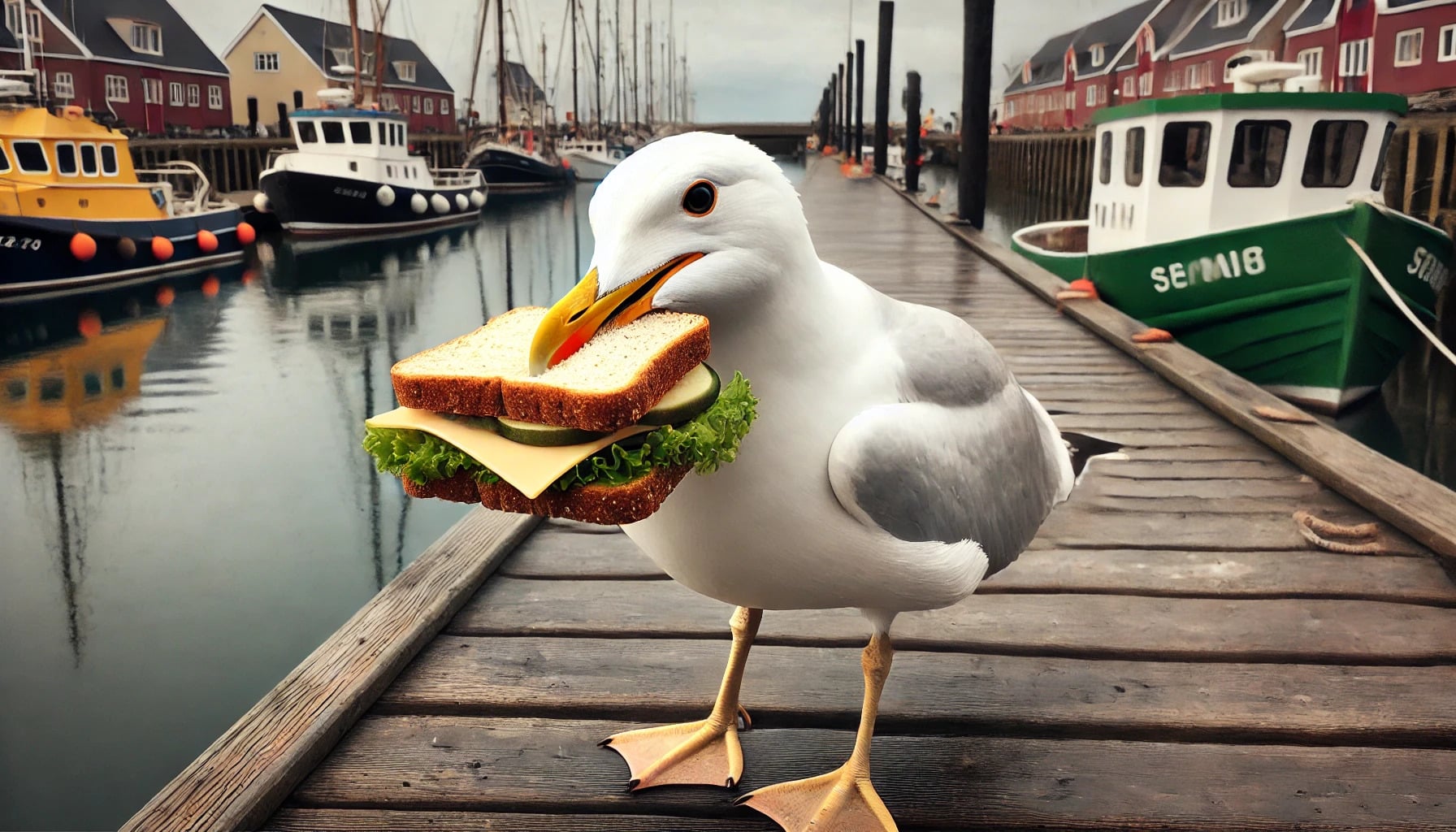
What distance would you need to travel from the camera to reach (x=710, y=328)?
1343 mm

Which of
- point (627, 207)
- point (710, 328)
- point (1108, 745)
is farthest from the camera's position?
point (1108, 745)

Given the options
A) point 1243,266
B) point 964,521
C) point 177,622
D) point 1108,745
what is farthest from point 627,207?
point 1243,266

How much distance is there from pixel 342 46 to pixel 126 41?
1198 centimetres

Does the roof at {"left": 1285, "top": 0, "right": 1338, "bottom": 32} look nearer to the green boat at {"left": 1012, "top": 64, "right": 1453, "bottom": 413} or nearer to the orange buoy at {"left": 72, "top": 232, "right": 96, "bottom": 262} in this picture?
the green boat at {"left": 1012, "top": 64, "right": 1453, "bottom": 413}

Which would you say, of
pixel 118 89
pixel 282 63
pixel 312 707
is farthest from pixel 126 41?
pixel 312 707

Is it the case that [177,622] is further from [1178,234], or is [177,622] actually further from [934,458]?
[1178,234]

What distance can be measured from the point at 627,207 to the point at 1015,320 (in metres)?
5.07

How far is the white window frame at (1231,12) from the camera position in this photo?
29025mm

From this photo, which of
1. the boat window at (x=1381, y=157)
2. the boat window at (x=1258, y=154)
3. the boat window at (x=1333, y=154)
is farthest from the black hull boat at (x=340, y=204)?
the boat window at (x=1381, y=157)

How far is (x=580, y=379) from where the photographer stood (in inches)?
44.7

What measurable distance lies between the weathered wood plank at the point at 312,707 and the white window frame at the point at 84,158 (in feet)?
49.6

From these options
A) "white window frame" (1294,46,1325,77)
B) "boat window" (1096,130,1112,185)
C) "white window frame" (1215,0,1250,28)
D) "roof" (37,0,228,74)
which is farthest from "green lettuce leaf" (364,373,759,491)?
"roof" (37,0,228,74)

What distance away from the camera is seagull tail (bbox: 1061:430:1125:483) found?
2215 mm

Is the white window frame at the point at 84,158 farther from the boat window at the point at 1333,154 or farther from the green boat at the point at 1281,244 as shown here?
the boat window at the point at 1333,154
